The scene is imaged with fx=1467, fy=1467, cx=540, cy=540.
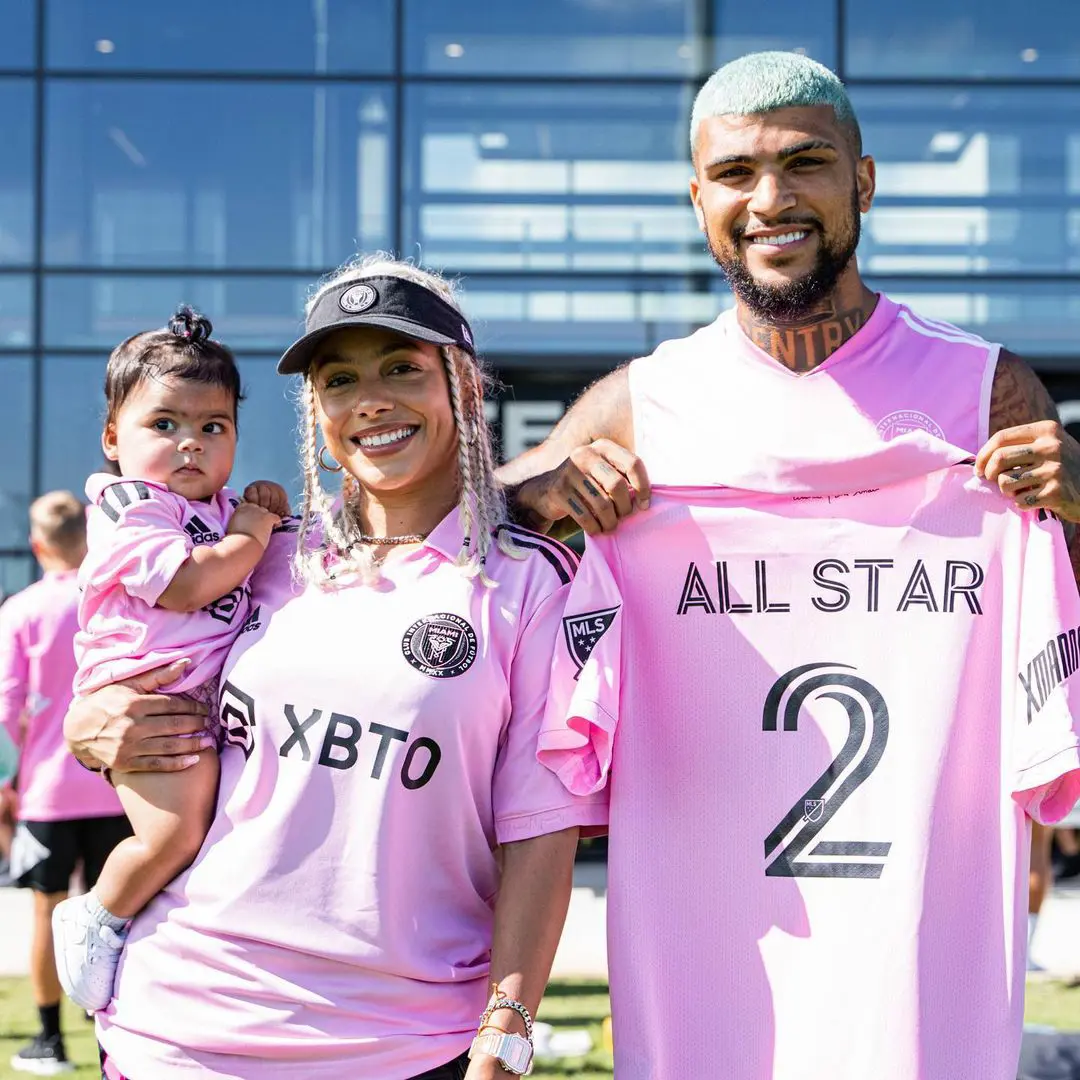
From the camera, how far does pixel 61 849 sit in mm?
5660

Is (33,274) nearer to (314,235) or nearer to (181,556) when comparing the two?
(314,235)

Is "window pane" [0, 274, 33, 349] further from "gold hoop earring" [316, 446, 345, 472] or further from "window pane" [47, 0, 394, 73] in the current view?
"gold hoop earring" [316, 446, 345, 472]

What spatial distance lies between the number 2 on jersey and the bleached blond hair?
1.82 ft

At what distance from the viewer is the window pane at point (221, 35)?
11.3m

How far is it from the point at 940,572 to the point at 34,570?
31.0ft

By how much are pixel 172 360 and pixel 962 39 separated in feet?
33.5

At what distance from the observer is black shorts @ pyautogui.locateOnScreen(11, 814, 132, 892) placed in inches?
222

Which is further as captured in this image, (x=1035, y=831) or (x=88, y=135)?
(x=88, y=135)

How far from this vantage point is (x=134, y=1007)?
7.78ft

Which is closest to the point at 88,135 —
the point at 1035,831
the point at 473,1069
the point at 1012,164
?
the point at 1012,164

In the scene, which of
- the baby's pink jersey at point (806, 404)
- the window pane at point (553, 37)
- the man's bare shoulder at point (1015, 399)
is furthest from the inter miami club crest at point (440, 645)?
the window pane at point (553, 37)

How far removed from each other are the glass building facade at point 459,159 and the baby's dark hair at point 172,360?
8505mm

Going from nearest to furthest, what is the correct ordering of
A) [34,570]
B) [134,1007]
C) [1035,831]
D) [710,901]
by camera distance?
1. [134,1007]
2. [710,901]
3. [1035,831]
4. [34,570]

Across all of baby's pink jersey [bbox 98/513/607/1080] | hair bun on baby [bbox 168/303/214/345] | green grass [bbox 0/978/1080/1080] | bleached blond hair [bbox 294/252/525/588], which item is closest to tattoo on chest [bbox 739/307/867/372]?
bleached blond hair [bbox 294/252/525/588]
